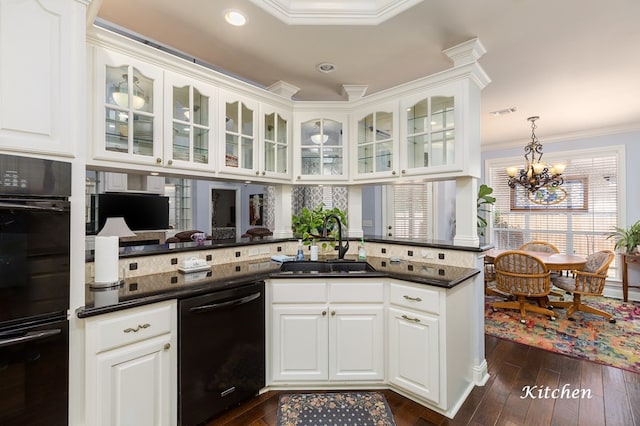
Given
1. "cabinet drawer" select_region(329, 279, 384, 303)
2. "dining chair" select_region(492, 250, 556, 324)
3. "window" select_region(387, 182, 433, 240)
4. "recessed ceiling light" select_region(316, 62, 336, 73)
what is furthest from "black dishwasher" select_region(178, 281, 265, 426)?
"window" select_region(387, 182, 433, 240)

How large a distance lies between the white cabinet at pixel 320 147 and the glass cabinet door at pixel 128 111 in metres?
1.30

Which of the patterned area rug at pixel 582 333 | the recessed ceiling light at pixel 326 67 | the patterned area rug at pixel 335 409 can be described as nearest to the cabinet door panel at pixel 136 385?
the patterned area rug at pixel 335 409

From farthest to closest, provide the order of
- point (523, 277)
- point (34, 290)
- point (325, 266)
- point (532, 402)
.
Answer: point (523, 277)
point (325, 266)
point (532, 402)
point (34, 290)

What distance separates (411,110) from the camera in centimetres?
260

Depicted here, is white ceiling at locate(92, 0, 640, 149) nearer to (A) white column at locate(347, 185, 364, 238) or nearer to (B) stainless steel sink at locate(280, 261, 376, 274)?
(A) white column at locate(347, 185, 364, 238)

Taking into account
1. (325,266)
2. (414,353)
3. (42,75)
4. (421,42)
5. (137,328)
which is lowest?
(414,353)

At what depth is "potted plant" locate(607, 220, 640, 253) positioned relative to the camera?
444 cm

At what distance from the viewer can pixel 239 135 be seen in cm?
252

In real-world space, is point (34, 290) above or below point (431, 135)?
below

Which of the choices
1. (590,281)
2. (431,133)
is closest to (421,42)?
(431,133)

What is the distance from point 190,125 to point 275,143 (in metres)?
0.79

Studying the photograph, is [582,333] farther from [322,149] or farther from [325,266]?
[322,149]

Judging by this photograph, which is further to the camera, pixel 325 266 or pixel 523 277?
pixel 523 277

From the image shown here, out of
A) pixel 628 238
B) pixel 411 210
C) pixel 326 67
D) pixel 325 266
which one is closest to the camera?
pixel 325 266
